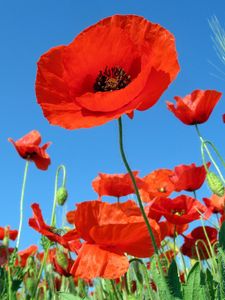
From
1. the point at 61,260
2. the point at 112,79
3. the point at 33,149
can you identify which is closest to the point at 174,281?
the point at 112,79

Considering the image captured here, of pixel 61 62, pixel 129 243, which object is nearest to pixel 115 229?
pixel 129 243

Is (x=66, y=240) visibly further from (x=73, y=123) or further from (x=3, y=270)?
(x=73, y=123)

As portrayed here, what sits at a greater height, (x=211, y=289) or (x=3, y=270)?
(x=3, y=270)

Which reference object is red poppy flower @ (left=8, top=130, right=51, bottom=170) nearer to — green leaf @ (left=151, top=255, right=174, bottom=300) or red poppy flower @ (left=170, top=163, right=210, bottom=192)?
red poppy flower @ (left=170, top=163, right=210, bottom=192)


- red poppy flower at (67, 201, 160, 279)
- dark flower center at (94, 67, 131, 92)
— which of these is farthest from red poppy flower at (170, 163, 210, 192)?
dark flower center at (94, 67, 131, 92)

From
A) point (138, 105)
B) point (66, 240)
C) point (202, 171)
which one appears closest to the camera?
point (138, 105)

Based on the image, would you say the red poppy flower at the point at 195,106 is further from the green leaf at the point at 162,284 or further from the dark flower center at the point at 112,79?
the green leaf at the point at 162,284
